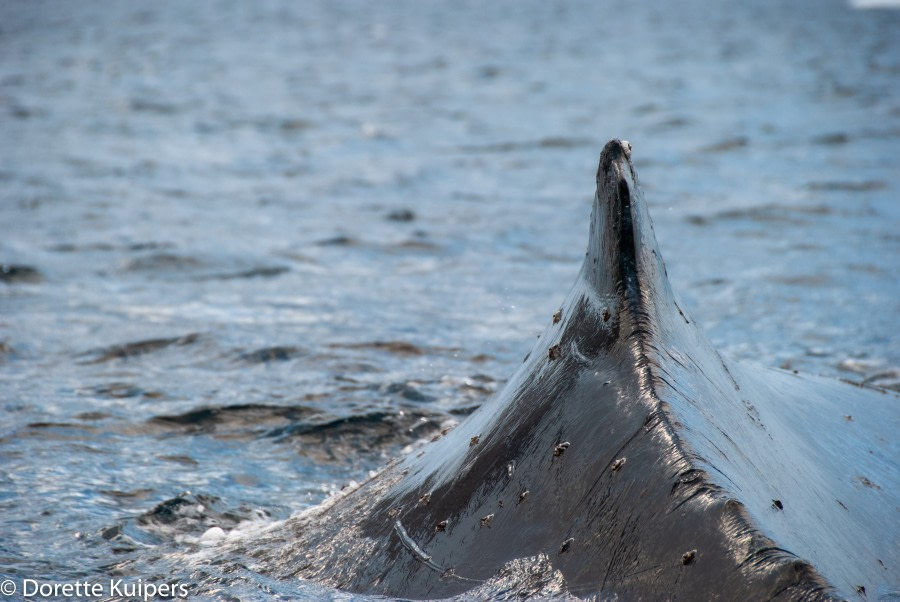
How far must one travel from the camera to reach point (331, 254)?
31.1 feet

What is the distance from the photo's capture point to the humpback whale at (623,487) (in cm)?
236

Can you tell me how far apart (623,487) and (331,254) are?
7.15 meters

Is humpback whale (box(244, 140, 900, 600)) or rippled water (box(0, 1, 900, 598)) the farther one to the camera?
rippled water (box(0, 1, 900, 598))

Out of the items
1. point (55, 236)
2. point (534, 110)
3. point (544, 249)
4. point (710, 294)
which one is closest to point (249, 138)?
point (534, 110)

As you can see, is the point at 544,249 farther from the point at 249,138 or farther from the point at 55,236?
the point at 249,138

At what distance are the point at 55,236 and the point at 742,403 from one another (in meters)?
8.31

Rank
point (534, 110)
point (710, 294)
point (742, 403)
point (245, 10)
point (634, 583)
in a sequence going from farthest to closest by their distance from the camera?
point (245, 10) → point (534, 110) → point (710, 294) → point (742, 403) → point (634, 583)

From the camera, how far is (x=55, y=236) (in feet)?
33.1

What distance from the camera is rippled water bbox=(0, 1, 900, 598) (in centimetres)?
496

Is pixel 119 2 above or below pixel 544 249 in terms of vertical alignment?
above

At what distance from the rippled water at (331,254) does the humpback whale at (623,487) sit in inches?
24.6

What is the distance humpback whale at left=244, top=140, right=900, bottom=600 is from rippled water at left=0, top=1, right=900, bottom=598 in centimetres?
62

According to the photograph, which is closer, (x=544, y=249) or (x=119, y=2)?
(x=544, y=249)

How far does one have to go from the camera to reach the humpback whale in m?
2.36
